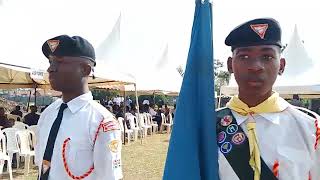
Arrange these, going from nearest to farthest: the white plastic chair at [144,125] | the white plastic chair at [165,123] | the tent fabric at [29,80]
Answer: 1. the tent fabric at [29,80]
2. the white plastic chair at [144,125]
3. the white plastic chair at [165,123]

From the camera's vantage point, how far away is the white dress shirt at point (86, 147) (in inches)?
91.2

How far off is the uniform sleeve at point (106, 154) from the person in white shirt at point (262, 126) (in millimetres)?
756

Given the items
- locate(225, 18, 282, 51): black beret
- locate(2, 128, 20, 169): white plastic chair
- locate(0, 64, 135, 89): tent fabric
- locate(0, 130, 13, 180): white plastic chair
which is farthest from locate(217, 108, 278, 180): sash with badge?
locate(0, 64, 135, 89): tent fabric

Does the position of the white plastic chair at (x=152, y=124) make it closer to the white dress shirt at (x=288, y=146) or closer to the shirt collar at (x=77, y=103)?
the shirt collar at (x=77, y=103)

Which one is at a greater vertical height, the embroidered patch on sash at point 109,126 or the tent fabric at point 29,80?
the tent fabric at point 29,80

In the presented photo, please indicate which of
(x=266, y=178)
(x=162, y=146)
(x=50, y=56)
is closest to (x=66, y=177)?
(x=50, y=56)

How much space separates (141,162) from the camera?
389 inches

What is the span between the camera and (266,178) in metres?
1.69

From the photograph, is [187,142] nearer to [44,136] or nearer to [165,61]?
[44,136]

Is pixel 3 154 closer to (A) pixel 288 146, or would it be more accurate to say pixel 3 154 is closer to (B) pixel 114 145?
(B) pixel 114 145

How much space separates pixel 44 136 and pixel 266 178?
4.60 ft

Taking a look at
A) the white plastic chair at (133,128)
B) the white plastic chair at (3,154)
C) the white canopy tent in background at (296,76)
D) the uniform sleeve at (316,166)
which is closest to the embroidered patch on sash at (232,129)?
the uniform sleeve at (316,166)

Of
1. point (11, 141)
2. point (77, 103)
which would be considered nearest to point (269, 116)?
point (77, 103)

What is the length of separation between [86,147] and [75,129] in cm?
13
